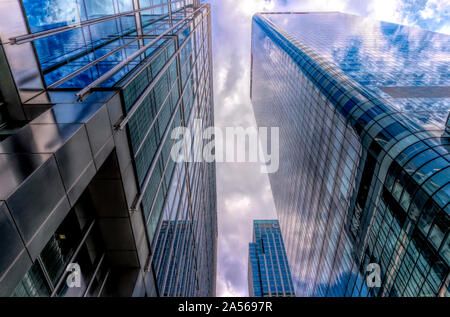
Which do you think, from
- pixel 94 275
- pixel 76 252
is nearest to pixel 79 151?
pixel 76 252

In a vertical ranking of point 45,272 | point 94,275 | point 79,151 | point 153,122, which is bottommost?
point 94,275

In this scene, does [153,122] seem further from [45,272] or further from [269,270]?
[269,270]

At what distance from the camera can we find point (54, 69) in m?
10.5

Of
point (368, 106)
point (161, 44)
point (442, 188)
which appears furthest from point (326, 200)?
point (161, 44)

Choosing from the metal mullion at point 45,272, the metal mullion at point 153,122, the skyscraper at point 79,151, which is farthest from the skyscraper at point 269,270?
the metal mullion at point 45,272

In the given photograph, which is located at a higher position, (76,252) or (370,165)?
(76,252)

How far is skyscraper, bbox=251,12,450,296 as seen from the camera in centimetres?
2103

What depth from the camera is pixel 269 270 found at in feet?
569

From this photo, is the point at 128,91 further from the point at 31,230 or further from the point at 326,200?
the point at 326,200

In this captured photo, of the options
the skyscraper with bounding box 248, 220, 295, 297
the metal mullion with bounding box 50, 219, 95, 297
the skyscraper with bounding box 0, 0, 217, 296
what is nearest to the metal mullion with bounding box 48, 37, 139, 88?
the skyscraper with bounding box 0, 0, 217, 296

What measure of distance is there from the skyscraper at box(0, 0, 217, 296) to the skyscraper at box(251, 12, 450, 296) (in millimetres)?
21648

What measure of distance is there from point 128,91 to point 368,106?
2841cm

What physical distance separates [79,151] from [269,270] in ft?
614

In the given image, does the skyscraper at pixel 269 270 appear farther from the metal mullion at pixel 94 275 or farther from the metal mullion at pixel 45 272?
the metal mullion at pixel 45 272
